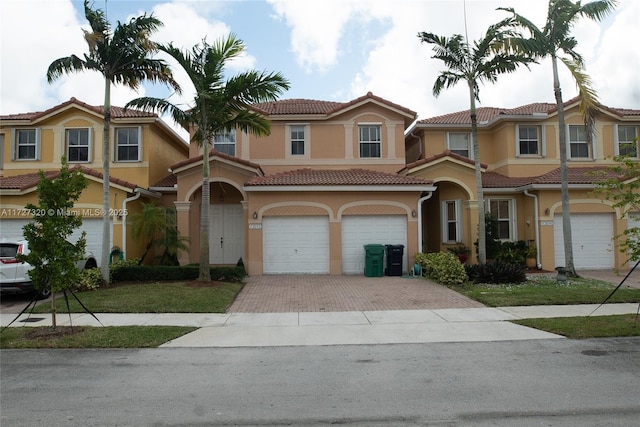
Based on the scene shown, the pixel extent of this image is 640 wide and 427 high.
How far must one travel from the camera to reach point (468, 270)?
42.9 feet

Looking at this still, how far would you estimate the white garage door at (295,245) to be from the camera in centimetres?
1484

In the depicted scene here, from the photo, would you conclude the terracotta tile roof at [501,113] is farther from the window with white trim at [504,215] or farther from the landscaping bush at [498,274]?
the landscaping bush at [498,274]

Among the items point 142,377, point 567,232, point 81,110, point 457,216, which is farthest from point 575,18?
point 81,110

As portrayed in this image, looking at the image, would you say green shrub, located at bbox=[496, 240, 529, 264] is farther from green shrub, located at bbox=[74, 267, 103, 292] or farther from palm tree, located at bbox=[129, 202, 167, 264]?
green shrub, located at bbox=[74, 267, 103, 292]

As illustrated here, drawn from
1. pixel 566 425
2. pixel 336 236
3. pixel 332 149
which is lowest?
pixel 566 425

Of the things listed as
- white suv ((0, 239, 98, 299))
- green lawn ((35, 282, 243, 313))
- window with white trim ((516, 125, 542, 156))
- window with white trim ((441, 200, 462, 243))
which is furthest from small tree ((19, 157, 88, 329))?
window with white trim ((516, 125, 542, 156))

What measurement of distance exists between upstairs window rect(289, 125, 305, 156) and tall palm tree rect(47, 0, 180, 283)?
6519mm

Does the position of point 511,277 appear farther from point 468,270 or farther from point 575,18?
point 575,18

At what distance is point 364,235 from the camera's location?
1514 cm

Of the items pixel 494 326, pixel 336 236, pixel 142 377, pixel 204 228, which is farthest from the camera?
pixel 336 236

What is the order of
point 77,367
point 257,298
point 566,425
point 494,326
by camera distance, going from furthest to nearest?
point 257,298
point 494,326
point 77,367
point 566,425

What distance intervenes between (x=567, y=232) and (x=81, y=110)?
19157 mm

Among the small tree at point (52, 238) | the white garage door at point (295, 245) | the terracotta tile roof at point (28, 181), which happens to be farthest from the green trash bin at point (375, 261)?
the terracotta tile roof at point (28, 181)

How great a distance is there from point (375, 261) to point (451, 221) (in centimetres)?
546
